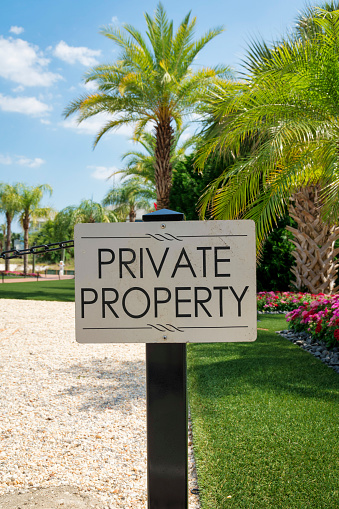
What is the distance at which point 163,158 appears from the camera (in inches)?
478

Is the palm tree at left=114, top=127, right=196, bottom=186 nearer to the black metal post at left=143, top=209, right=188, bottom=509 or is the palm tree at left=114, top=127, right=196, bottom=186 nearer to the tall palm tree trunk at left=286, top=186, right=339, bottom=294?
the tall palm tree trunk at left=286, top=186, right=339, bottom=294

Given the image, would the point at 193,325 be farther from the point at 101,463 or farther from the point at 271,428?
the point at 271,428

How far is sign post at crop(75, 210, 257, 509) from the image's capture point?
1.07 metres

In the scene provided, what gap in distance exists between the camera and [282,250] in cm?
1191

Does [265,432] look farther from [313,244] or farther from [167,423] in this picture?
[313,244]

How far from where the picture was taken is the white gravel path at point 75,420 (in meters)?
2.56

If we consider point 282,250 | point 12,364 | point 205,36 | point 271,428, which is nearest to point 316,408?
point 271,428

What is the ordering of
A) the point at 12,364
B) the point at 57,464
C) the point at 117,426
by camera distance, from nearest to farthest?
the point at 57,464
the point at 117,426
the point at 12,364

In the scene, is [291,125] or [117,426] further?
[291,125]

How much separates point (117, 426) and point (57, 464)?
2.36 ft

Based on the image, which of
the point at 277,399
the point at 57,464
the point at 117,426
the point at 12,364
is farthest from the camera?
the point at 12,364

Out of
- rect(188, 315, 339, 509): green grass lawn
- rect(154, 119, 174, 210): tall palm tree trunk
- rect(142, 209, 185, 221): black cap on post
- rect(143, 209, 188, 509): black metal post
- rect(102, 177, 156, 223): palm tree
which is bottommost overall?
rect(188, 315, 339, 509): green grass lawn

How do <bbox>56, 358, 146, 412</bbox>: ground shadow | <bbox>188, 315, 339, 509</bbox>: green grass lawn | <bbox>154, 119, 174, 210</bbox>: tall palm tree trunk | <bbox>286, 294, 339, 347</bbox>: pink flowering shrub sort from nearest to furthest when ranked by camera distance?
<bbox>188, 315, 339, 509</bbox>: green grass lawn, <bbox>56, 358, 146, 412</bbox>: ground shadow, <bbox>286, 294, 339, 347</bbox>: pink flowering shrub, <bbox>154, 119, 174, 210</bbox>: tall palm tree trunk

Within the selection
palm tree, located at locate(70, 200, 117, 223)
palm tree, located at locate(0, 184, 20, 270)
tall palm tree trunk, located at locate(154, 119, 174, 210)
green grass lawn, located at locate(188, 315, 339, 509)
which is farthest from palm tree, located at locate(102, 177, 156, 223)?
green grass lawn, located at locate(188, 315, 339, 509)
